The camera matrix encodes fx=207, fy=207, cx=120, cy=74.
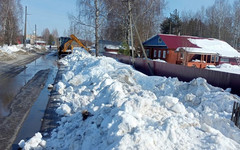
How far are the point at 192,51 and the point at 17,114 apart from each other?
62.4 feet

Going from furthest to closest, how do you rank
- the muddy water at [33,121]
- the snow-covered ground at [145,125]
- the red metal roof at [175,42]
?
1. the red metal roof at [175,42]
2. the muddy water at [33,121]
3. the snow-covered ground at [145,125]

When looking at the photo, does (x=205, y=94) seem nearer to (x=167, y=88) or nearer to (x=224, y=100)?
(x=224, y=100)

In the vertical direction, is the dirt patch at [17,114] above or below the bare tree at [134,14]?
below

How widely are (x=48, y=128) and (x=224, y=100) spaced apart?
5.66 metres

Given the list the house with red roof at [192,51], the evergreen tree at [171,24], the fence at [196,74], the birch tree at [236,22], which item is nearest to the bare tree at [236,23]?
the birch tree at [236,22]

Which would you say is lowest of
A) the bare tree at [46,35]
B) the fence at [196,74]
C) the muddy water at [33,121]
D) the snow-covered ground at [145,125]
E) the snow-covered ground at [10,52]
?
the muddy water at [33,121]

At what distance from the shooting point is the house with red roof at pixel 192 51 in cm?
2208

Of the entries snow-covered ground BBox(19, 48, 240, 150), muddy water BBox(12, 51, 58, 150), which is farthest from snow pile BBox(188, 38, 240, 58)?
muddy water BBox(12, 51, 58, 150)

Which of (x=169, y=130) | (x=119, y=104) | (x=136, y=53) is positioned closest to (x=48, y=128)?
(x=119, y=104)

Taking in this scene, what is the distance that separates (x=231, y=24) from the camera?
44062mm

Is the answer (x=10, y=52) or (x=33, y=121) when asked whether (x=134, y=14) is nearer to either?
(x=10, y=52)

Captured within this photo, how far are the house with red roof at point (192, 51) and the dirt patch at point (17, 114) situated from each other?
14.8m

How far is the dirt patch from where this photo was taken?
5396mm

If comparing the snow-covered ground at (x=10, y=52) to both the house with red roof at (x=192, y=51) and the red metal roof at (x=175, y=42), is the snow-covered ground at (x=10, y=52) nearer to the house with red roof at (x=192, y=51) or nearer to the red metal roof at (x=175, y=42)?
the house with red roof at (x=192, y=51)
